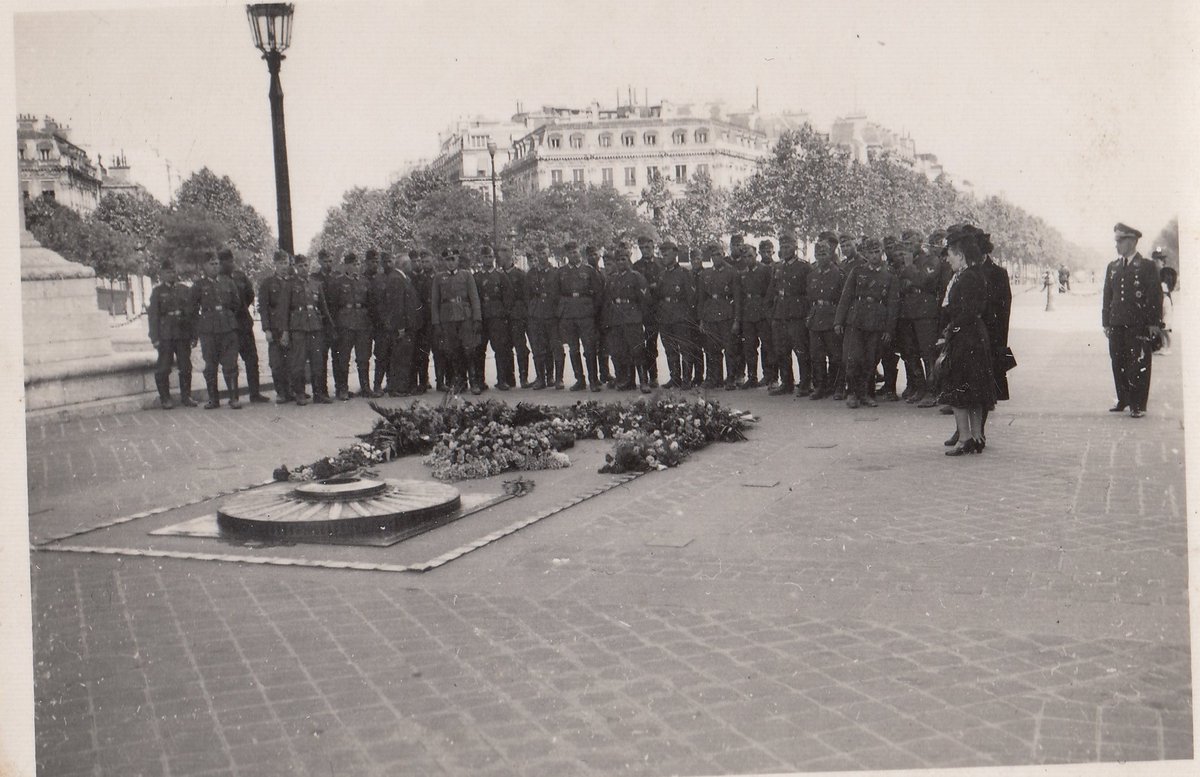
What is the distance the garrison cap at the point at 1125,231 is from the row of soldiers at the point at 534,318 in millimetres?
2694

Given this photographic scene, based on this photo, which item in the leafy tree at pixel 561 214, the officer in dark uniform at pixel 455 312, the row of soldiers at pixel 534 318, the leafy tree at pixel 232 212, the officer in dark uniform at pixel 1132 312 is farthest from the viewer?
the leafy tree at pixel 561 214

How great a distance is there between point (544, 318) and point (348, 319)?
274cm

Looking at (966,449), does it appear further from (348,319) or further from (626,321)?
(348,319)

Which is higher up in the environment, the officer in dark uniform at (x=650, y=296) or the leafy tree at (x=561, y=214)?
the leafy tree at (x=561, y=214)

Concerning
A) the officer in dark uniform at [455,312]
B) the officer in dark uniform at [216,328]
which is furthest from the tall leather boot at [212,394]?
the officer in dark uniform at [455,312]

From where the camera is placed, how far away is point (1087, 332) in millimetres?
23922

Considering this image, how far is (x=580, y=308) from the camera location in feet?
47.8

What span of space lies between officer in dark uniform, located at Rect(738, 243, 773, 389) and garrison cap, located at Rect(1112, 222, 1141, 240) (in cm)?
470

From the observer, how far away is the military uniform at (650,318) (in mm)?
14562

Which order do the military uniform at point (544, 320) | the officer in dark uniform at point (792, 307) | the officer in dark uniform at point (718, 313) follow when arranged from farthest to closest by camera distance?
the military uniform at point (544, 320) → the officer in dark uniform at point (718, 313) → the officer in dark uniform at point (792, 307)

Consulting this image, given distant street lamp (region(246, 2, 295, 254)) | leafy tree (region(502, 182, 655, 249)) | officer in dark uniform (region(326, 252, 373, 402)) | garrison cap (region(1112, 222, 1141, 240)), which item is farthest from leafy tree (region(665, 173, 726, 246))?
garrison cap (region(1112, 222, 1141, 240))

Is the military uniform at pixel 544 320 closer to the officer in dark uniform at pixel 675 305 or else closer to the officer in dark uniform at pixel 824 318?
the officer in dark uniform at pixel 675 305

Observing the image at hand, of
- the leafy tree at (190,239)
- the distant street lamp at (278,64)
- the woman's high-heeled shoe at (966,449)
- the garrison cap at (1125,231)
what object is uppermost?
the distant street lamp at (278,64)

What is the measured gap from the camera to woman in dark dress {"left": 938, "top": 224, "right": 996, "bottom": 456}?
8664mm
